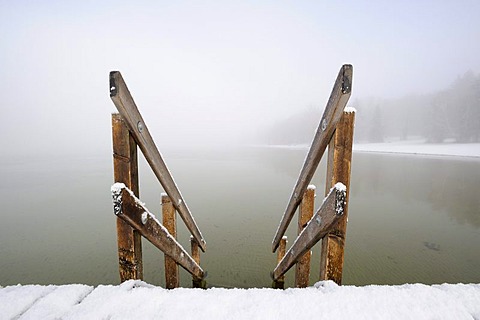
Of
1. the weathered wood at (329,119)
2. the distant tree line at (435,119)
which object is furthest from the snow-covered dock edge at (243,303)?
the distant tree line at (435,119)

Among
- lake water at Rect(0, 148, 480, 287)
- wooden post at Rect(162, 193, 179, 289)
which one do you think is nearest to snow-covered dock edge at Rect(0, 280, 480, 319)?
wooden post at Rect(162, 193, 179, 289)

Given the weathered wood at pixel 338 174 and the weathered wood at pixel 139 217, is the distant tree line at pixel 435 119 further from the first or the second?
the weathered wood at pixel 139 217

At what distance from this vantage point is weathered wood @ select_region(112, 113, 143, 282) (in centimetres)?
151

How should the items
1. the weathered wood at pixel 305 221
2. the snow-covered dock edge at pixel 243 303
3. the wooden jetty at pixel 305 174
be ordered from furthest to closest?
the weathered wood at pixel 305 221
the wooden jetty at pixel 305 174
the snow-covered dock edge at pixel 243 303

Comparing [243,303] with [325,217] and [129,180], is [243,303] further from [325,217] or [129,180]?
[129,180]

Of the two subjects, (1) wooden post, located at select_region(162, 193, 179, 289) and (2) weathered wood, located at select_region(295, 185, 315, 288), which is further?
(1) wooden post, located at select_region(162, 193, 179, 289)

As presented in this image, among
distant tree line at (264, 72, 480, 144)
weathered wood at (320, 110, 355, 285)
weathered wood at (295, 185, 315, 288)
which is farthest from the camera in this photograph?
distant tree line at (264, 72, 480, 144)

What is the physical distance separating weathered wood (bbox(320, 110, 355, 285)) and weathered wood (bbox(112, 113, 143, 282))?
1.51 metres

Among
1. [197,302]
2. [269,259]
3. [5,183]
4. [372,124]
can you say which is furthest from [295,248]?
[372,124]

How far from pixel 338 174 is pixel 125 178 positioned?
157cm

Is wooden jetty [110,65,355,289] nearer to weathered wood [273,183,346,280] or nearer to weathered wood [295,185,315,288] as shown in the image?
weathered wood [273,183,346,280]

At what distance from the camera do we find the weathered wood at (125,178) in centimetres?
151

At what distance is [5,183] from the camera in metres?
14.5

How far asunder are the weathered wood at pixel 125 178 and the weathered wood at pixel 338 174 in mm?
1507
